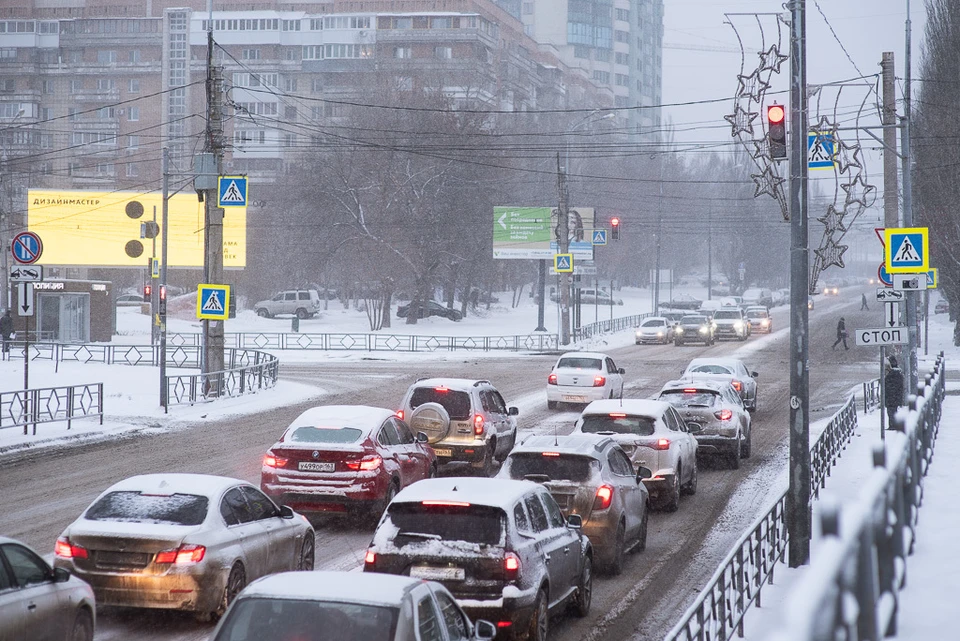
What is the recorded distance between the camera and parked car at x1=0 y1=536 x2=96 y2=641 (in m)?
7.89

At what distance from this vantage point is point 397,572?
9328 millimetres

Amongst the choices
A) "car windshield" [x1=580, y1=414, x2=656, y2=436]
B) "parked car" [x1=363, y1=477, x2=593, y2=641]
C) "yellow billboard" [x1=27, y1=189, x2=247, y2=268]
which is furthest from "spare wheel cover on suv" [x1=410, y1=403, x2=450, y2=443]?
"yellow billboard" [x1=27, y1=189, x2=247, y2=268]

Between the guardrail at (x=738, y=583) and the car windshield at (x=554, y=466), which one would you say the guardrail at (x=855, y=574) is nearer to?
the guardrail at (x=738, y=583)

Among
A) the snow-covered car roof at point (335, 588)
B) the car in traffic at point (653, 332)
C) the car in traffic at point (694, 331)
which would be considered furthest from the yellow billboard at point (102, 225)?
the snow-covered car roof at point (335, 588)

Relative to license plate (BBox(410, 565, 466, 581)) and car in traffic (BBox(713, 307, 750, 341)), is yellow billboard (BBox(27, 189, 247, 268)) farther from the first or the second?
license plate (BBox(410, 565, 466, 581))

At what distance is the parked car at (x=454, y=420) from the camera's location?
19.7 m

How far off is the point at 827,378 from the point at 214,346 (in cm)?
2161

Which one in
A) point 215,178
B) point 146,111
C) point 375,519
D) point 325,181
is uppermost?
point 146,111

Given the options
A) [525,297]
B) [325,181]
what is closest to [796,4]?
[325,181]

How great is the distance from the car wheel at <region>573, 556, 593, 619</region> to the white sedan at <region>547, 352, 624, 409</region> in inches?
750

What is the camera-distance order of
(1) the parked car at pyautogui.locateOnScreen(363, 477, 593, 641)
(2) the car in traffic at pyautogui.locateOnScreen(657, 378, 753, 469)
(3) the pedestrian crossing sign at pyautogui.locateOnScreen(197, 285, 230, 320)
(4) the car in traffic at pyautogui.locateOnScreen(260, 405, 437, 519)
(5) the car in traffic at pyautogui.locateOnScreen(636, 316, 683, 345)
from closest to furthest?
(1) the parked car at pyautogui.locateOnScreen(363, 477, 593, 641)
(4) the car in traffic at pyautogui.locateOnScreen(260, 405, 437, 519)
(2) the car in traffic at pyautogui.locateOnScreen(657, 378, 753, 469)
(3) the pedestrian crossing sign at pyautogui.locateOnScreen(197, 285, 230, 320)
(5) the car in traffic at pyautogui.locateOnScreen(636, 316, 683, 345)

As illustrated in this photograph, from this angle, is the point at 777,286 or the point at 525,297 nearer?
the point at 525,297

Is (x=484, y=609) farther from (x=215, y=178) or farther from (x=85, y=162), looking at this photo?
(x=85, y=162)

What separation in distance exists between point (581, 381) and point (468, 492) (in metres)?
21.0
